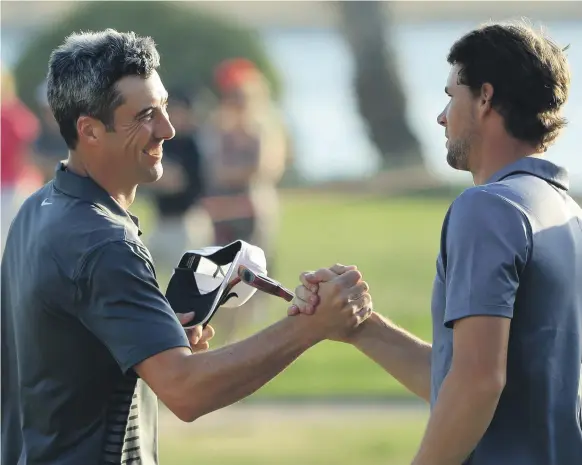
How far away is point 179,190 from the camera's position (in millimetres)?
11219

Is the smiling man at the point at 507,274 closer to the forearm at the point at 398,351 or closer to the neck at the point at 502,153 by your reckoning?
the neck at the point at 502,153

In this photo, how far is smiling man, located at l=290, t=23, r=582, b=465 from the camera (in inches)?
117

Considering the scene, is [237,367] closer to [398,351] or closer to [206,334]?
[206,334]

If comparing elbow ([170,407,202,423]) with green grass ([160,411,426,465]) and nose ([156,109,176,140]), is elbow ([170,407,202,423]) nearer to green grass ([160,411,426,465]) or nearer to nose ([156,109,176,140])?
nose ([156,109,176,140])

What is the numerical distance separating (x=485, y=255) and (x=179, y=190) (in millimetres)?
8385

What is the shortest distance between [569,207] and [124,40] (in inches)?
53.4

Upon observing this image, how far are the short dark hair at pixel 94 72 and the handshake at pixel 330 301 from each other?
0.75 m

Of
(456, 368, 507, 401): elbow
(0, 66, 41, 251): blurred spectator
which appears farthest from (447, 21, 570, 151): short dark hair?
(0, 66, 41, 251): blurred spectator

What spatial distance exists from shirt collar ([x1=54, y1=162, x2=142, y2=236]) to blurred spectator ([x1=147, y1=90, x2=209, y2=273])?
291 inches

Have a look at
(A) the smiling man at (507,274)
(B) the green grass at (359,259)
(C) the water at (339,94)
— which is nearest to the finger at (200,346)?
(A) the smiling man at (507,274)

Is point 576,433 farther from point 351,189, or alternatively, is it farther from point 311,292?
point 351,189

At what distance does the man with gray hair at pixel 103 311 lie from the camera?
10.8 ft

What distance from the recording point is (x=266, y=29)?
3028 cm

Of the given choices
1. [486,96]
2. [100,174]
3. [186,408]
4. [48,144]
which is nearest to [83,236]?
[100,174]
